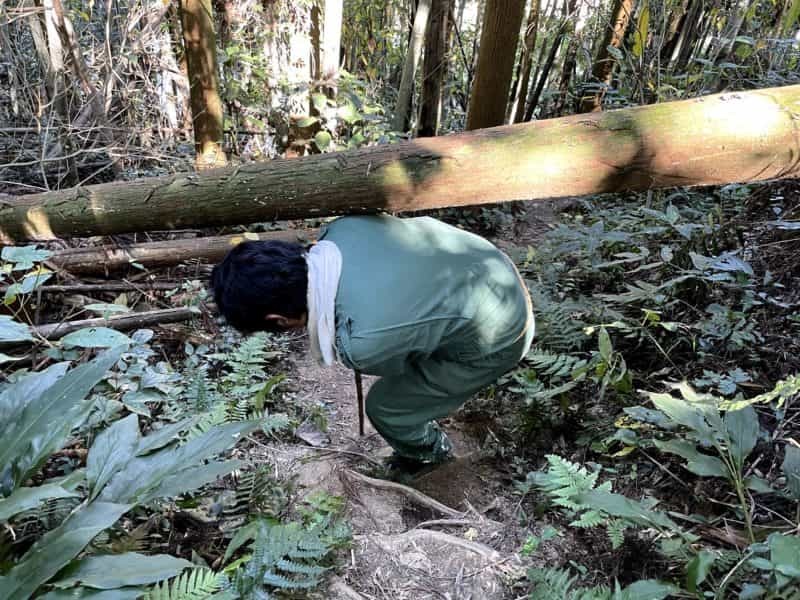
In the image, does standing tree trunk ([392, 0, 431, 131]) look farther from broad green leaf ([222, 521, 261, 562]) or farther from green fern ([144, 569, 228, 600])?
green fern ([144, 569, 228, 600])

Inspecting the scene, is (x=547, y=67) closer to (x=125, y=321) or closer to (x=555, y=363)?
(x=555, y=363)

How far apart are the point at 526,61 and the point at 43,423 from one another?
265 inches

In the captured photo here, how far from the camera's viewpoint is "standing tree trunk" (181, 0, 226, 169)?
4.77m

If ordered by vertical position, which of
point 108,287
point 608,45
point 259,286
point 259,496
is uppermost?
point 608,45

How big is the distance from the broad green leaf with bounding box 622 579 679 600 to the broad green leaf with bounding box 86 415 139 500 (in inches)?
63.6

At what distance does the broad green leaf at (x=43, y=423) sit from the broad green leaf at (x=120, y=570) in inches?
15.3

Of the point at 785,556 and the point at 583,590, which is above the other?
the point at 785,556

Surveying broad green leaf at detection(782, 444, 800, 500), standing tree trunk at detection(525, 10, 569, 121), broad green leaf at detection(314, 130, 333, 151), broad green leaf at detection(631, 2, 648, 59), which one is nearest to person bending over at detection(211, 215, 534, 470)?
broad green leaf at detection(782, 444, 800, 500)

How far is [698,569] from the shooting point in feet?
5.04

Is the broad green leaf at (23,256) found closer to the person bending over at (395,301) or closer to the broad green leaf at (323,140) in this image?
the person bending over at (395,301)

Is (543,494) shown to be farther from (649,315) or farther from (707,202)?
(707,202)

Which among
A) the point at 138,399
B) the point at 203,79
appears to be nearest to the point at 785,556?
the point at 138,399

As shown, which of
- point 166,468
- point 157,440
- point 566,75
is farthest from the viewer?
point 566,75

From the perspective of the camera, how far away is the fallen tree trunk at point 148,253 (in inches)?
155
